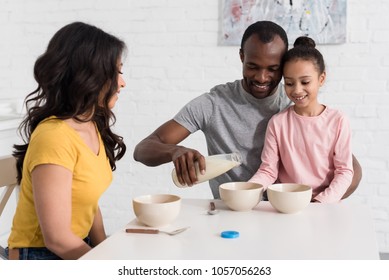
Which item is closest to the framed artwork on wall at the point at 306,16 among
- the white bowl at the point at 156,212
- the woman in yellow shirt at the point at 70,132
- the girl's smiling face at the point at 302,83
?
the girl's smiling face at the point at 302,83

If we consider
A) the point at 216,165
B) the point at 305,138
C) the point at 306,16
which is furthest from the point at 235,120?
the point at 306,16

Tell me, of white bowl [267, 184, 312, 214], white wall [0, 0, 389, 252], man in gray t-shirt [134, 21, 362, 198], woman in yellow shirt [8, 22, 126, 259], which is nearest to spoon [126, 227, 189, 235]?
woman in yellow shirt [8, 22, 126, 259]

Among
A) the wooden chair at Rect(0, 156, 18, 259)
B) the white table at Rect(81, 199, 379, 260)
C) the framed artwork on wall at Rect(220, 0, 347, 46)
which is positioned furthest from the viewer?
the framed artwork on wall at Rect(220, 0, 347, 46)

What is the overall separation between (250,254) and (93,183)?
1.58 ft

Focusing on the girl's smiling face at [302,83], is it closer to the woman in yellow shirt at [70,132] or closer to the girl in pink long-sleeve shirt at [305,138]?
the girl in pink long-sleeve shirt at [305,138]

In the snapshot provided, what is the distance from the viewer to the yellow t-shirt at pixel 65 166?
1245mm

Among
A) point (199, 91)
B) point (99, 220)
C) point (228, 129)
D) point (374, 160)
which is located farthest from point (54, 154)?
point (374, 160)

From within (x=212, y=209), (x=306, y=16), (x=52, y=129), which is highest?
(x=306, y=16)

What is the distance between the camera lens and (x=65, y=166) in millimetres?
1237

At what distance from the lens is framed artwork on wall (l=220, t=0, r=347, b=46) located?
2.82 m

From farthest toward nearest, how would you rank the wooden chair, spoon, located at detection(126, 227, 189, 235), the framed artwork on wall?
the framed artwork on wall → the wooden chair → spoon, located at detection(126, 227, 189, 235)

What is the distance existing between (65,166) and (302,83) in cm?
81

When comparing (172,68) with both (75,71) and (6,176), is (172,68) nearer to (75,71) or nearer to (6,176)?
(6,176)

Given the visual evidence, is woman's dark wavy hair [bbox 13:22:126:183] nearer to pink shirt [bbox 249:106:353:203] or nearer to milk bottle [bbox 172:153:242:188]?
milk bottle [bbox 172:153:242:188]
